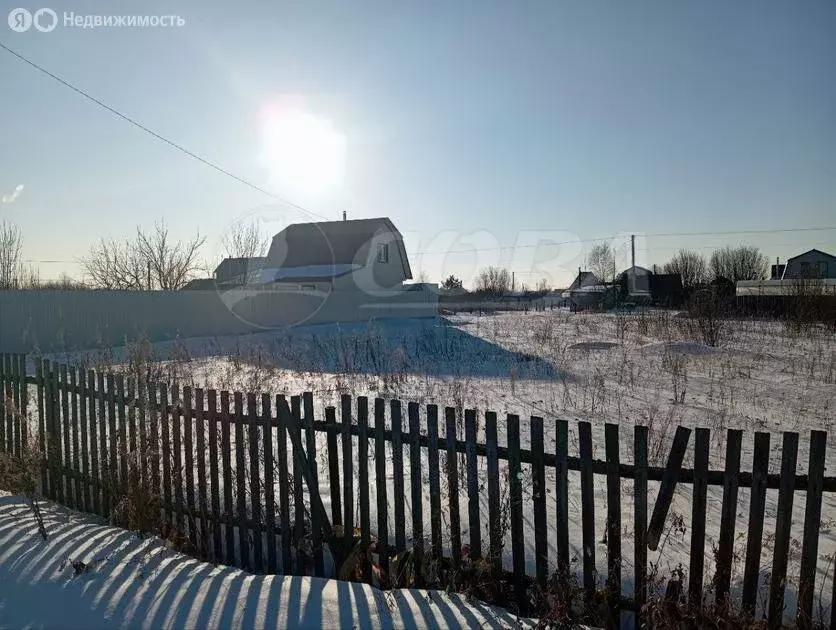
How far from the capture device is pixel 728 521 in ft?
8.70

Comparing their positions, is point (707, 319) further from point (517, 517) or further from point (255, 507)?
point (255, 507)

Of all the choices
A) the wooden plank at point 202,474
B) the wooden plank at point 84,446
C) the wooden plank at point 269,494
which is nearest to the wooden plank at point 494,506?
the wooden plank at point 269,494

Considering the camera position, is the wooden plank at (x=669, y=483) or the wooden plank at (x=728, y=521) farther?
the wooden plank at (x=669, y=483)

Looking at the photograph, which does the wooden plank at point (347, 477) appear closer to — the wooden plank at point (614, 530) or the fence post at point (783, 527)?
the wooden plank at point (614, 530)

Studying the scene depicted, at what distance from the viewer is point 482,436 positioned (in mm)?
5980

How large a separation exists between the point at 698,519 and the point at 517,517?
0.97 m

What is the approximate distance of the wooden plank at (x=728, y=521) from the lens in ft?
8.45

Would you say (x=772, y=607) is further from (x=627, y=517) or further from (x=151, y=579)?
(x=151, y=579)

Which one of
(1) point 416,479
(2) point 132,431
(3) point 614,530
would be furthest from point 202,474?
(3) point 614,530

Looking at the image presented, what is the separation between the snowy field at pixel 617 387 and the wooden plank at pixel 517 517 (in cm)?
30

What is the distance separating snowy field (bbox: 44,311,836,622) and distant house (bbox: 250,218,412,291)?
1717 cm

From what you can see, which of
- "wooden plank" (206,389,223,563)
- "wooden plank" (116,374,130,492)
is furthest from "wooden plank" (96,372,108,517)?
"wooden plank" (206,389,223,563)

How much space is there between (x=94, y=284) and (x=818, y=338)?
32727mm

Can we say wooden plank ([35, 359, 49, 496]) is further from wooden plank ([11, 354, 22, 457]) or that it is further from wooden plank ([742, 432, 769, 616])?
wooden plank ([742, 432, 769, 616])
